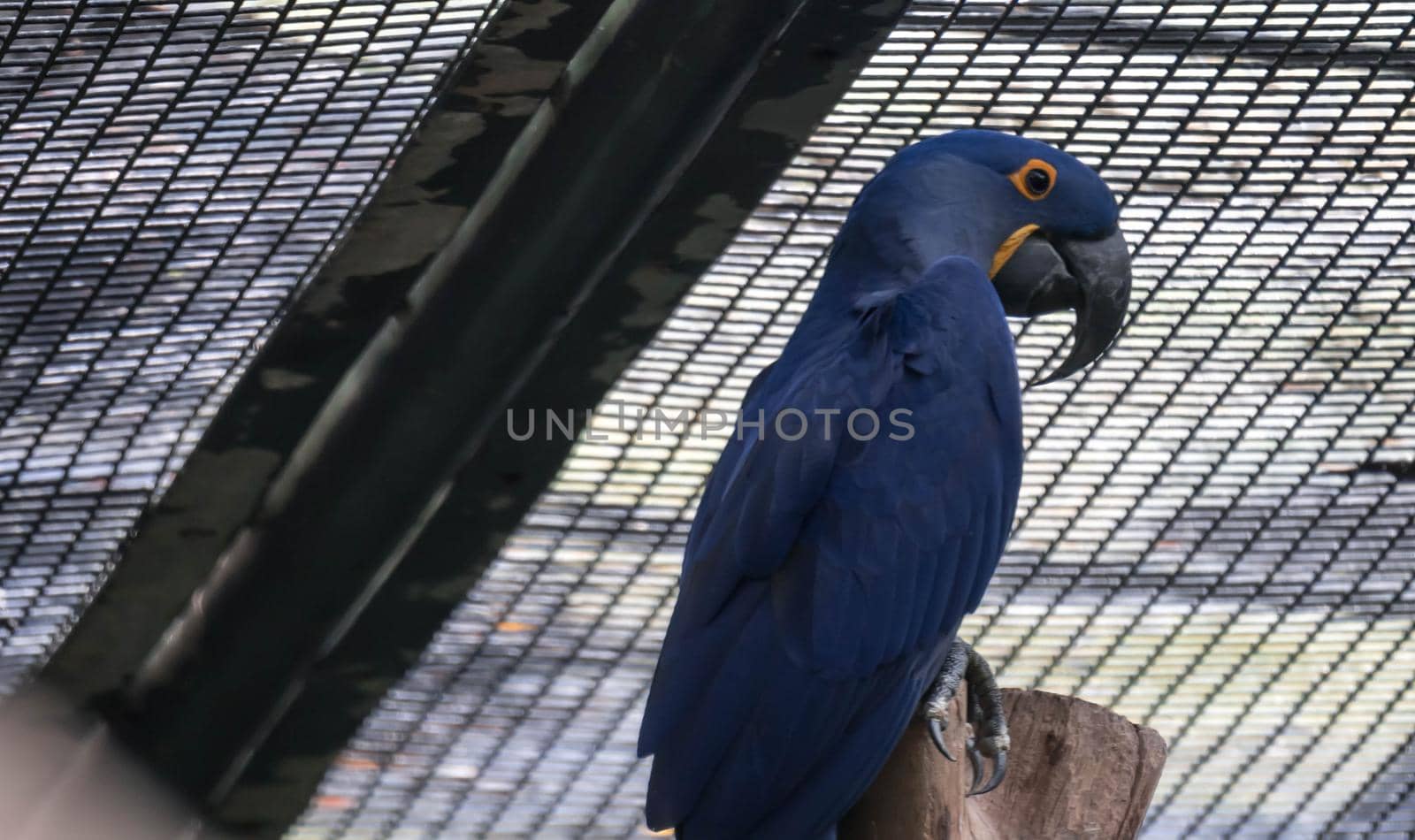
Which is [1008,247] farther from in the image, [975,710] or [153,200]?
[153,200]

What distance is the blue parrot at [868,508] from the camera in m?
1.47

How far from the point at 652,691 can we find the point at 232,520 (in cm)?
59

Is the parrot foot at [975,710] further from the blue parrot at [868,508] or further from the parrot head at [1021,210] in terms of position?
the parrot head at [1021,210]

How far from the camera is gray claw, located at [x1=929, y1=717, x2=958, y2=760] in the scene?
152cm

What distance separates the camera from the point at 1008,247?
1.82 meters

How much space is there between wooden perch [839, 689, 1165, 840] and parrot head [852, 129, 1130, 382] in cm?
47

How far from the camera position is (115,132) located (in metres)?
1.64

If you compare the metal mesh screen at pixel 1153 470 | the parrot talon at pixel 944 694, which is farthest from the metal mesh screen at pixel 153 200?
the parrot talon at pixel 944 694

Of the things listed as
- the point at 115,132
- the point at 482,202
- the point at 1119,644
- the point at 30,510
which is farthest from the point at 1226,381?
the point at 30,510

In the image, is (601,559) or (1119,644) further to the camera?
(1119,644)

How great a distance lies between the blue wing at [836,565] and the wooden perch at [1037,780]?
7 cm

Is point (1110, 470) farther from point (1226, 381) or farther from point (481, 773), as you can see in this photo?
point (481, 773)

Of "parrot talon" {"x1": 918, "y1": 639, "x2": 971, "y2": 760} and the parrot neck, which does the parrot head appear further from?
"parrot talon" {"x1": 918, "y1": 639, "x2": 971, "y2": 760}

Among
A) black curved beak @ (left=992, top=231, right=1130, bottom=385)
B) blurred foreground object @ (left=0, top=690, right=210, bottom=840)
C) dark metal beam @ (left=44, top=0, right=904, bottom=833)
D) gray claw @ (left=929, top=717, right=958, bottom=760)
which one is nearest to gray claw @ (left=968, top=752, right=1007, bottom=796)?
gray claw @ (left=929, top=717, right=958, bottom=760)
